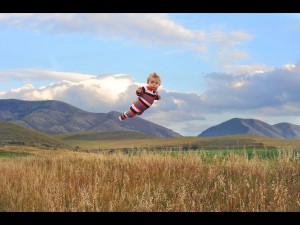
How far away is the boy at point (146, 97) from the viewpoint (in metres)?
6.74

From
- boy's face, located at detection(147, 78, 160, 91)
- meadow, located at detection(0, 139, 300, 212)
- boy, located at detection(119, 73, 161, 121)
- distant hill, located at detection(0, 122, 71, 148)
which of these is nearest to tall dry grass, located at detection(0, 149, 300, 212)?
meadow, located at detection(0, 139, 300, 212)

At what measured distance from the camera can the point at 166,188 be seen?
35.0 feet

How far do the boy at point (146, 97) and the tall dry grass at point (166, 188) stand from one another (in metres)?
1.76

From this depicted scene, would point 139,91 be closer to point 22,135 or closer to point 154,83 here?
point 154,83

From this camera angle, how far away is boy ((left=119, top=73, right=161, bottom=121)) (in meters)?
6.74

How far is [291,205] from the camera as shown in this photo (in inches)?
340

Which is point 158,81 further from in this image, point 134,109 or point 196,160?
point 196,160

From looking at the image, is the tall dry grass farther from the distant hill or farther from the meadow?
the distant hill

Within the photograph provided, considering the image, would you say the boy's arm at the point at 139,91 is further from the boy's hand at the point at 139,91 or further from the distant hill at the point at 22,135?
the distant hill at the point at 22,135

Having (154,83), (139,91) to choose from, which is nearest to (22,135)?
(139,91)

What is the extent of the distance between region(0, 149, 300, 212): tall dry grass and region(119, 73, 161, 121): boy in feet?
5.77

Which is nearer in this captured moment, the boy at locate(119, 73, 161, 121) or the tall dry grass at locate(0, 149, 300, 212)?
the boy at locate(119, 73, 161, 121)
